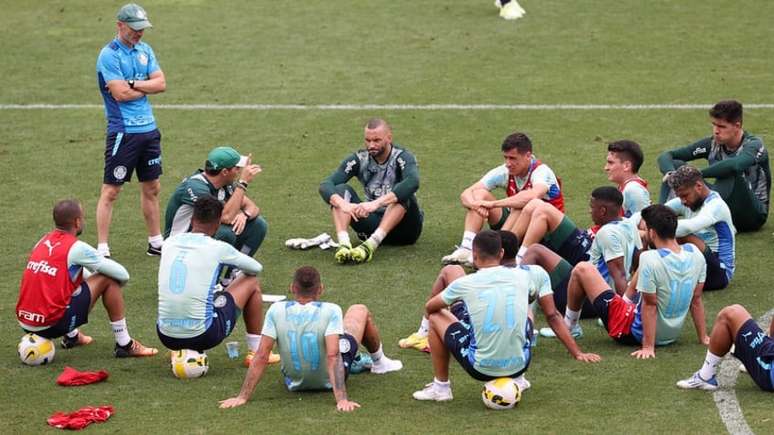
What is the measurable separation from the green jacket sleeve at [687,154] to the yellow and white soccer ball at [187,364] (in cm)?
566

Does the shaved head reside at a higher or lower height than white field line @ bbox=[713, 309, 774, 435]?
higher

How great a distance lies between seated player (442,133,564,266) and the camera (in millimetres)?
12555

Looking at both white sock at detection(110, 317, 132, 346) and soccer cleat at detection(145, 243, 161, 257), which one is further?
soccer cleat at detection(145, 243, 161, 257)

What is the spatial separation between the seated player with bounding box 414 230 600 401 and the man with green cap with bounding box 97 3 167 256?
203 inches

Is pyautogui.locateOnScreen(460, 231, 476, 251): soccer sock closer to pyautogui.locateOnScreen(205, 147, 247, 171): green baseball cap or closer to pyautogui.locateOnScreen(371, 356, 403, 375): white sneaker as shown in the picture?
pyautogui.locateOnScreen(205, 147, 247, 171): green baseball cap

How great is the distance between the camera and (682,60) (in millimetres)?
20375

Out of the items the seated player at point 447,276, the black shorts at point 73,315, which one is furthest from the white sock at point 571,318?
the black shorts at point 73,315

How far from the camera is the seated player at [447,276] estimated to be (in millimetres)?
9609

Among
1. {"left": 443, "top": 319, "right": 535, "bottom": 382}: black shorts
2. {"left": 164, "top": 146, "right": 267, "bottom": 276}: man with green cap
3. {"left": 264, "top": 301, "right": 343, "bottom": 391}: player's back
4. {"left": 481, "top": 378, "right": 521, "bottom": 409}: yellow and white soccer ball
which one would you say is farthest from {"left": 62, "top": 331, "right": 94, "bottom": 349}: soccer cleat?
{"left": 481, "top": 378, "right": 521, "bottom": 409}: yellow and white soccer ball

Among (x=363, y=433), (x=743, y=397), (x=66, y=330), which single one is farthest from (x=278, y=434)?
(x=743, y=397)

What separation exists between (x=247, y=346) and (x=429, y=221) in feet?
13.5

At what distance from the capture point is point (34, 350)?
34.1ft

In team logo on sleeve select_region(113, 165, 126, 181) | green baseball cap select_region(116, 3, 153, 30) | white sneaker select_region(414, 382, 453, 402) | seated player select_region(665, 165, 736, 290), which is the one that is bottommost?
white sneaker select_region(414, 382, 453, 402)

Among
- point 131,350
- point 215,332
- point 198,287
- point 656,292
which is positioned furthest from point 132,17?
point 656,292
